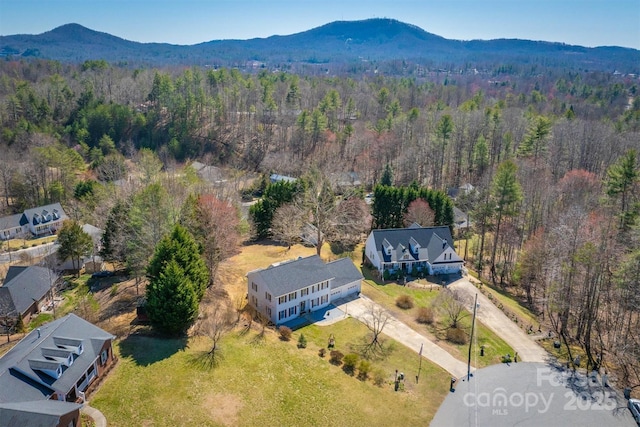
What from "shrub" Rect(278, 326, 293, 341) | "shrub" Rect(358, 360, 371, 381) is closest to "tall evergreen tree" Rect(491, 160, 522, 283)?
"shrub" Rect(358, 360, 371, 381)

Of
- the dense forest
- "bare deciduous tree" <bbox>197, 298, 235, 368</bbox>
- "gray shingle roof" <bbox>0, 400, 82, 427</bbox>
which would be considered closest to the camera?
"gray shingle roof" <bbox>0, 400, 82, 427</bbox>

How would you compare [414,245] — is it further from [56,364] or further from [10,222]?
[10,222]

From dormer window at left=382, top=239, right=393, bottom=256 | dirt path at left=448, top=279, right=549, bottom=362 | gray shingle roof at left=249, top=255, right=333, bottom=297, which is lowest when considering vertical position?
dirt path at left=448, top=279, right=549, bottom=362

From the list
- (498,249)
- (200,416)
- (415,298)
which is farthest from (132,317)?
(498,249)

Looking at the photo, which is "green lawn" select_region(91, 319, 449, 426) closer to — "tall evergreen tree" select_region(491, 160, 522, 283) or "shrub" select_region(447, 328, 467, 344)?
"shrub" select_region(447, 328, 467, 344)

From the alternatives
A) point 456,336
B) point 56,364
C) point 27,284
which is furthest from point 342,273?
point 27,284

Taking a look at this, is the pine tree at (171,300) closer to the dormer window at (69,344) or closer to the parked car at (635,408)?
the dormer window at (69,344)

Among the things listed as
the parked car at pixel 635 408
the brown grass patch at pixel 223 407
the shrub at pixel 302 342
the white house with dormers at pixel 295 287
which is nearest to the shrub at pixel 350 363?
the shrub at pixel 302 342
